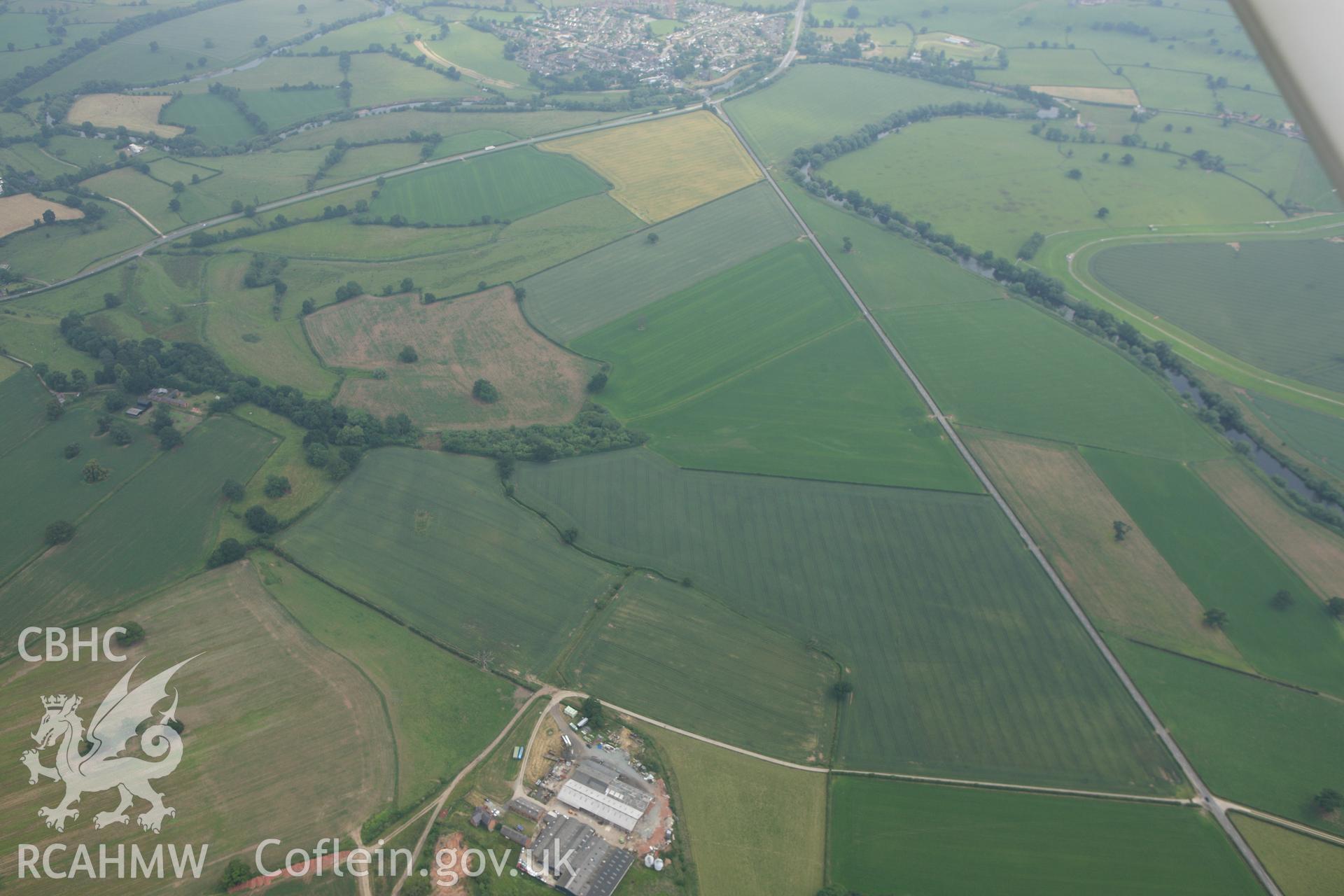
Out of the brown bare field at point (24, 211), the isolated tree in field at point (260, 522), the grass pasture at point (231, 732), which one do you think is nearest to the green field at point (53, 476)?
the grass pasture at point (231, 732)

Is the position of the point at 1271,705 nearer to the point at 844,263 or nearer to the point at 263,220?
the point at 844,263

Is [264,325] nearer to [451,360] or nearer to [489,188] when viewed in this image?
[451,360]

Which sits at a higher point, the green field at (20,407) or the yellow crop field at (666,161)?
the yellow crop field at (666,161)

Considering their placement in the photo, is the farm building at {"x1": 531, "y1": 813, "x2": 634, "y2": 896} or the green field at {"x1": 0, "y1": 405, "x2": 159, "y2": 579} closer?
the farm building at {"x1": 531, "y1": 813, "x2": 634, "y2": 896}

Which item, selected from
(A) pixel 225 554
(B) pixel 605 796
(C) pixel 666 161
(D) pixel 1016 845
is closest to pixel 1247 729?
(D) pixel 1016 845

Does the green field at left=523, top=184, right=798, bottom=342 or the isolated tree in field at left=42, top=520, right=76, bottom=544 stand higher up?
the green field at left=523, top=184, right=798, bottom=342

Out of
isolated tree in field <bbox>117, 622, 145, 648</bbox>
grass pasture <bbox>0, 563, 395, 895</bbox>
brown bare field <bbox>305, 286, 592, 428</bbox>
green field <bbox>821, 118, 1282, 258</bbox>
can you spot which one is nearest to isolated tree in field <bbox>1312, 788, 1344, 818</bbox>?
grass pasture <bbox>0, 563, 395, 895</bbox>

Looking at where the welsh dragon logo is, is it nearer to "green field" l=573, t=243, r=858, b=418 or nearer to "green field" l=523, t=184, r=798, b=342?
"green field" l=573, t=243, r=858, b=418

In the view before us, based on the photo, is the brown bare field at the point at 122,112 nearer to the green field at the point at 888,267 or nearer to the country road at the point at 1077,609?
the green field at the point at 888,267
